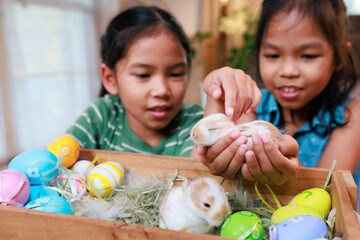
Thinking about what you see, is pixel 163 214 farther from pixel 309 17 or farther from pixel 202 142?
pixel 309 17

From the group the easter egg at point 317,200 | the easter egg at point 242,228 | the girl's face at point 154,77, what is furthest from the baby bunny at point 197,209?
the girl's face at point 154,77

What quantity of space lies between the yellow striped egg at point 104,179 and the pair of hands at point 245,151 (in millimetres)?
193

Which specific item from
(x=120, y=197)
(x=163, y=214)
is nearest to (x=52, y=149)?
(x=120, y=197)

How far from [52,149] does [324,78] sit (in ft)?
2.63

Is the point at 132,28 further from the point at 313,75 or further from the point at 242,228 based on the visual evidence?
the point at 242,228

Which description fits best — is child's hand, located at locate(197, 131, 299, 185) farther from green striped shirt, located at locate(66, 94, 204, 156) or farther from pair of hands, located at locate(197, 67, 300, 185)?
green striped shirt, located at locate(66, 94, 204, 156)

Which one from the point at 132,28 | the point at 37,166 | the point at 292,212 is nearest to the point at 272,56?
the point at 132,28

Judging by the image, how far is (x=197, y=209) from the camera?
0.48 metres

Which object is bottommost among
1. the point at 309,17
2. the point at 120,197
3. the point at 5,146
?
the point at 5,146

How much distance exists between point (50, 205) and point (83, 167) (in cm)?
20

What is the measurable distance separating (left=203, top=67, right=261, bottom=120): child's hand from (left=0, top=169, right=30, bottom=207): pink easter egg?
1.33ft

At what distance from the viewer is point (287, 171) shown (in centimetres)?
59

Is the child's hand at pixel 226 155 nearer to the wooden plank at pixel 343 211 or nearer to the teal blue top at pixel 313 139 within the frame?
the wooden plank at pixel 343 211

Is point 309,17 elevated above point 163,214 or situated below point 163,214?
above
